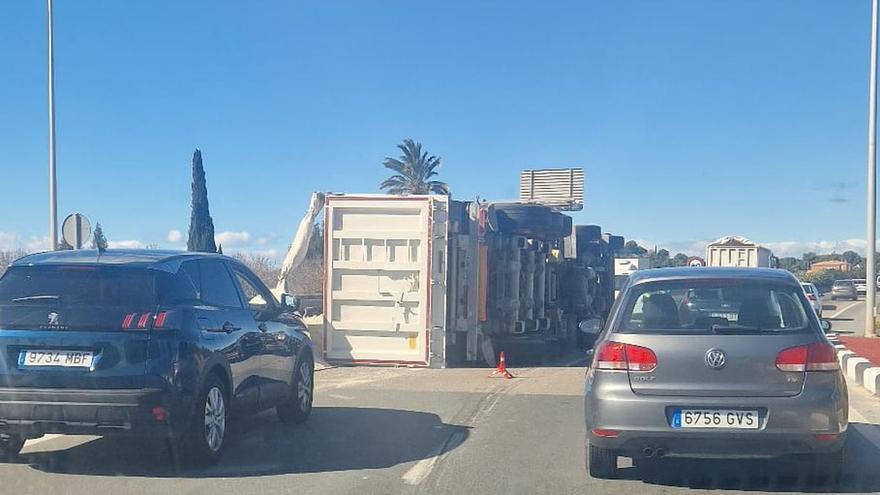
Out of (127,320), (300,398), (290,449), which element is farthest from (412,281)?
(127,320)

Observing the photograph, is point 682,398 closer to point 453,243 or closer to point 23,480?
point 23,480

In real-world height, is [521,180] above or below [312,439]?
above

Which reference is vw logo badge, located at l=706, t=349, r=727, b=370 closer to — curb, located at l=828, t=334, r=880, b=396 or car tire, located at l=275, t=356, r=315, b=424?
car tire, located at l=275, t=356, r=315, b=424

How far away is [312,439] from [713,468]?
142 inches

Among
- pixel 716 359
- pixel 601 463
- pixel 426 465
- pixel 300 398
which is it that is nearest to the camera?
pixel 716 359

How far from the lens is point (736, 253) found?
111ft

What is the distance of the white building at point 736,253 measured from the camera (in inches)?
1312

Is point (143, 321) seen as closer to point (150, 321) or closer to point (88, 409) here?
point (150, 321)

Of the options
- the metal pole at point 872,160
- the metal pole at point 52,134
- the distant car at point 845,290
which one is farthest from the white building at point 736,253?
the distant car at point 845,290

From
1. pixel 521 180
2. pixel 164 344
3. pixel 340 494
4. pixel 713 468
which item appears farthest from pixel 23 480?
pixel 521 180

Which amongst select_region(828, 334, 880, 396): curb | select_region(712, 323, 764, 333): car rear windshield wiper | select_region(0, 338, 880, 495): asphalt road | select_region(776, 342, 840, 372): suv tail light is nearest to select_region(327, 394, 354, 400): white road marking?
select_region(0, 338, 880, 495): asphalt road

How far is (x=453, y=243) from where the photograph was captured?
48.7 ft

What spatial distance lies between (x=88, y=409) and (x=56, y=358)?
1.50 feet

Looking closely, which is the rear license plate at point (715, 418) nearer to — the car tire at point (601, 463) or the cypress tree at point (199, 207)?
the car tire at point (601, 463)
